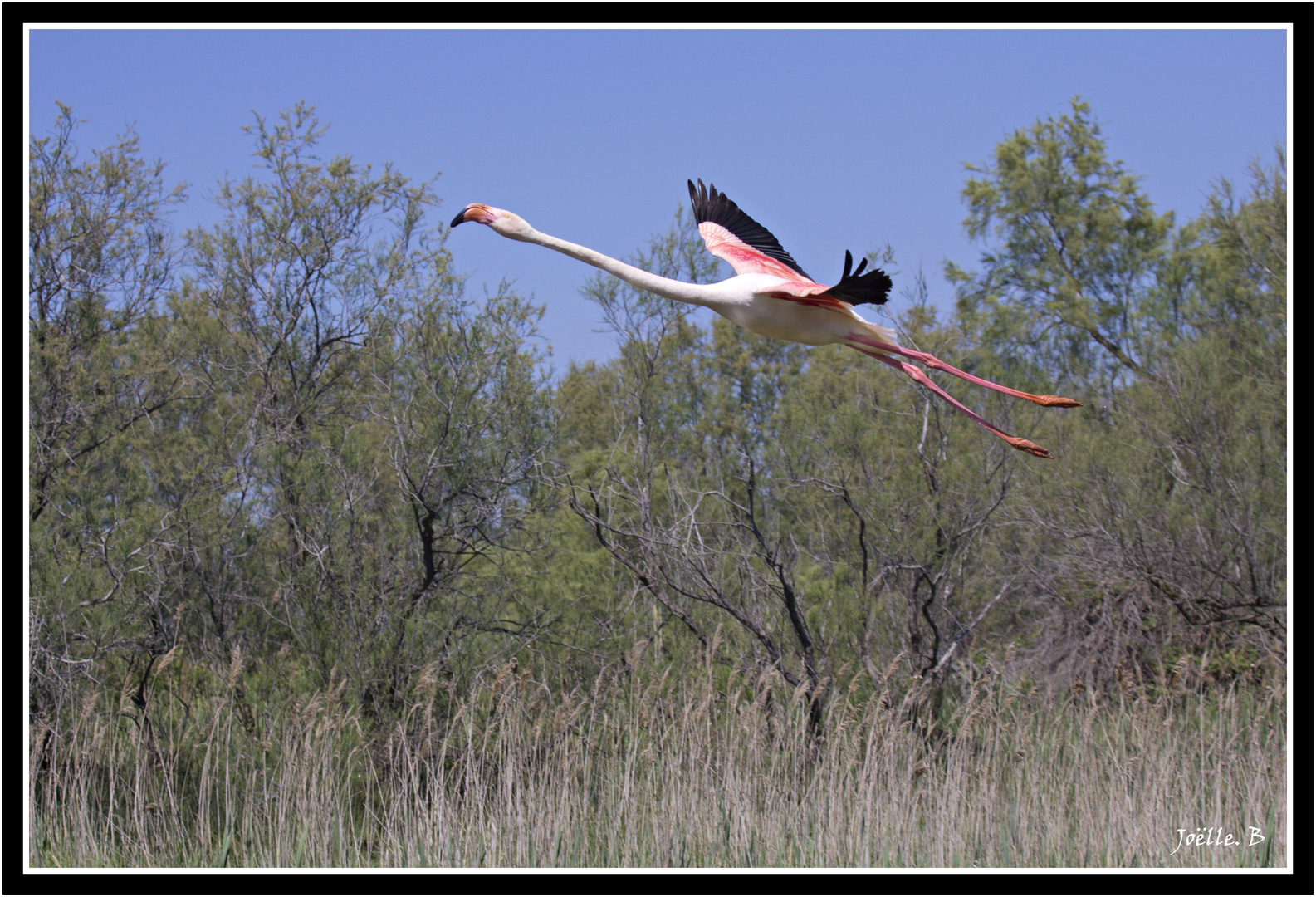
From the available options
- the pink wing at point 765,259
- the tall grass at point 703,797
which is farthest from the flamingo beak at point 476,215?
the tall grass at point 703,797

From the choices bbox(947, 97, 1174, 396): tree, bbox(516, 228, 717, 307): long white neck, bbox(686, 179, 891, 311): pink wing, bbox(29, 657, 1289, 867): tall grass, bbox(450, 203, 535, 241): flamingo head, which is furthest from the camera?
bbox(947, 97, 1174, 396): tree

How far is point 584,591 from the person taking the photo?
8.99m

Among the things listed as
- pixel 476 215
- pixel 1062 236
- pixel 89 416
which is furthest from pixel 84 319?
pixel 1062 236

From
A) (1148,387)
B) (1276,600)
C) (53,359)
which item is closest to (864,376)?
(1148,387)

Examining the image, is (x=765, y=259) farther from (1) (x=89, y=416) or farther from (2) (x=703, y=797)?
(1) (x=89, y=416)

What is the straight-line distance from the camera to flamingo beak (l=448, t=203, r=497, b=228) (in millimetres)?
5129

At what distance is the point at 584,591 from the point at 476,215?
4.40 meters

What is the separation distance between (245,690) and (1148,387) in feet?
27.8

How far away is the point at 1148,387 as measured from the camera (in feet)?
35.8

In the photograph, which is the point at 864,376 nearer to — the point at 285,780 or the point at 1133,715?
the point at 1133,715

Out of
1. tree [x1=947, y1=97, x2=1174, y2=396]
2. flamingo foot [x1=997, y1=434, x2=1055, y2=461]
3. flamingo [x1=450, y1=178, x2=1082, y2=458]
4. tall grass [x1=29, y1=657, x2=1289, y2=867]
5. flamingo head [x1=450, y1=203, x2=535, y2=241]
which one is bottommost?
tall grass [x1=29, y1=657, x2=1289, y2=867]

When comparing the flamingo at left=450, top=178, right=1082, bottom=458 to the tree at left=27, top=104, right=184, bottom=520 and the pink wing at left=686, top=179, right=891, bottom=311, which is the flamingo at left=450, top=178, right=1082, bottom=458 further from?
the tree at left=27, top=104, right=184, bottom=520

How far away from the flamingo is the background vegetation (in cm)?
223

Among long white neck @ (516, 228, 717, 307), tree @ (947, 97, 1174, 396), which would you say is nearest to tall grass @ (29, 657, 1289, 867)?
long white neck @ (516, 228, 717, 307)
